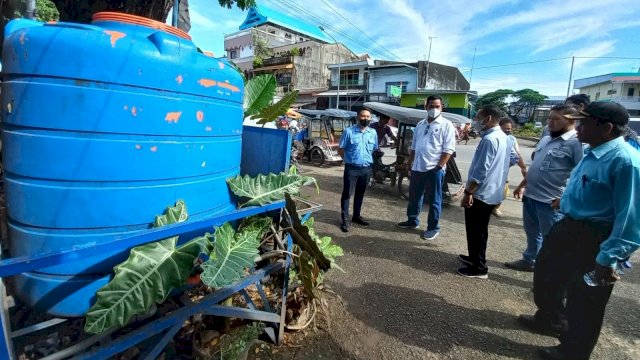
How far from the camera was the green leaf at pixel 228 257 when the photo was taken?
1.43m

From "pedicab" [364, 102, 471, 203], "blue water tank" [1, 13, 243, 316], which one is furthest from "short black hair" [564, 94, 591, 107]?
"blue water tank" [1, 13, 243, 316]

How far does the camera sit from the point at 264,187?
6.68 ft

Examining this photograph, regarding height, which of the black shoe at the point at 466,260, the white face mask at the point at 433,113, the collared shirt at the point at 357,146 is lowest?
the black shoe at the point at 466,260

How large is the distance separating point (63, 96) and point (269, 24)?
1758 inches

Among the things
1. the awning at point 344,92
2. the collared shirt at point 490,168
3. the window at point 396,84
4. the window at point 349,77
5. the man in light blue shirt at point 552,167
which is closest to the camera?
the man in light blue shirt at point 552,167

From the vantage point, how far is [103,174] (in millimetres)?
1338

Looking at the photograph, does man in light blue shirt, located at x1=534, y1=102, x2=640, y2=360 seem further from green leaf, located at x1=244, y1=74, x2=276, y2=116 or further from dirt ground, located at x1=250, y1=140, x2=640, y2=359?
green leaf, located at x1=244, y1=74, x2=276, y2=116

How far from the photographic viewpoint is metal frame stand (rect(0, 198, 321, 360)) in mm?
1062

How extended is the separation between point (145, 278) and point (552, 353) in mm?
2706

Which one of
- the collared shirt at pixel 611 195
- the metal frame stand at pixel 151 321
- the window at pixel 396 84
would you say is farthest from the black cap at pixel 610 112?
the window at pixel 396 84

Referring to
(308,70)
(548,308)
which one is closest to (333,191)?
(548,308)

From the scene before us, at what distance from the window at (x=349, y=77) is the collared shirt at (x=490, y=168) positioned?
2679 cm

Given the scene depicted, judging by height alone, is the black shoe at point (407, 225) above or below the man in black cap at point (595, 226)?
below

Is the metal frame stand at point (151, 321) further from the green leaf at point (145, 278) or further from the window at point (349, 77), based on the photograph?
the window at point (349, 77)
